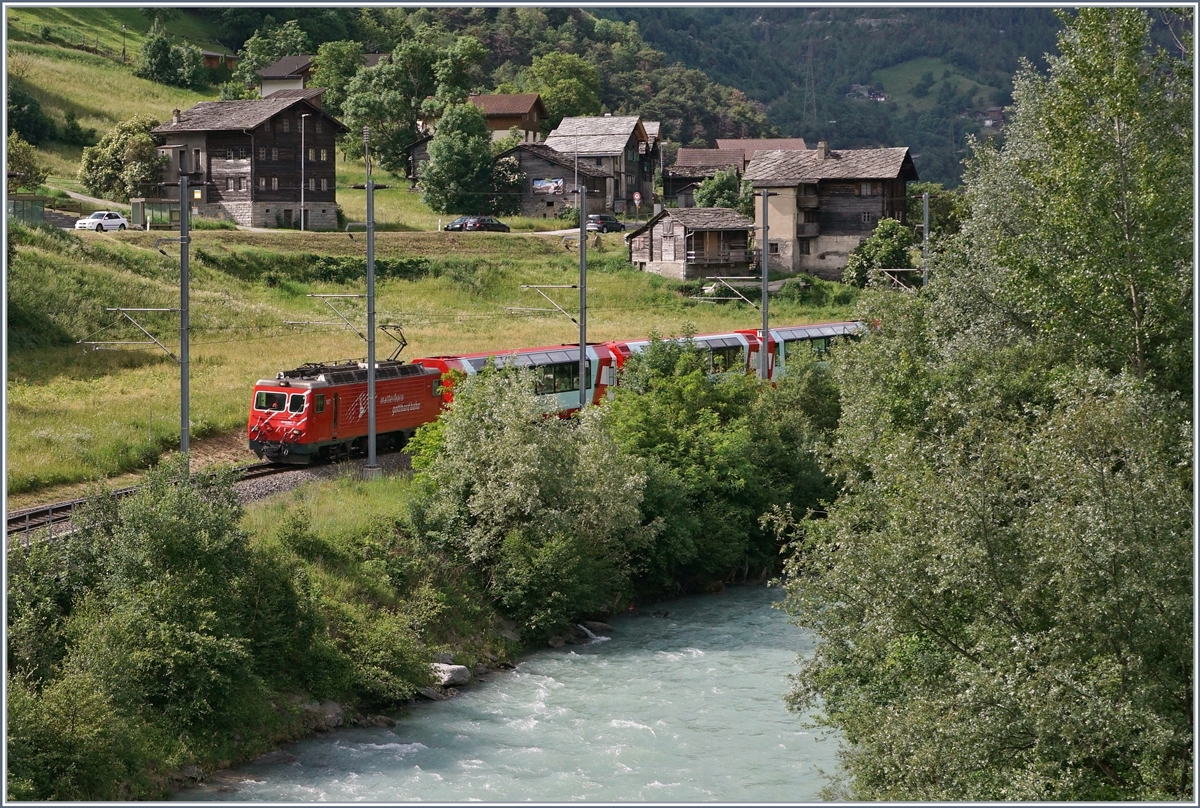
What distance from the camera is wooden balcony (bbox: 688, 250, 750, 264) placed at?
78.4 meters

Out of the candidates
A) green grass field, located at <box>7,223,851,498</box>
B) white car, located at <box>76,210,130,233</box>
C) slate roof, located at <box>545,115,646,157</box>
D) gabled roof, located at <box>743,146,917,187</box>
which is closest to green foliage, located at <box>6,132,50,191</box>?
white car, located at <box>76,210,130,233</box>

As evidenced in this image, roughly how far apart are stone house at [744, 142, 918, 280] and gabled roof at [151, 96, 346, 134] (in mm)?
28438

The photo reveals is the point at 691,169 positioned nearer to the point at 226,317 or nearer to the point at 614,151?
the point at 614,151

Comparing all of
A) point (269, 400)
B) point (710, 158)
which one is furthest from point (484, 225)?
point (269, 400)

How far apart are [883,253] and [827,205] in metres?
9.13

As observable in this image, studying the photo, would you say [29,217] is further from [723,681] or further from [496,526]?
[723,681]

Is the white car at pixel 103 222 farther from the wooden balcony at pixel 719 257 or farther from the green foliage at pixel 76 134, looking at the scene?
the wooden balcony at pixel 719 257

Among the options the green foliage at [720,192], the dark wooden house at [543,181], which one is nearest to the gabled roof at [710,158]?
the green foliage at [720,192]

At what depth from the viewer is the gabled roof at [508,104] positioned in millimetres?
113625

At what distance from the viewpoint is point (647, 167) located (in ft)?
368

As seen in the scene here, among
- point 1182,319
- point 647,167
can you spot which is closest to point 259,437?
point 1182,319

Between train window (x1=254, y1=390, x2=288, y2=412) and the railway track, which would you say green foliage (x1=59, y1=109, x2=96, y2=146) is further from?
the railway track

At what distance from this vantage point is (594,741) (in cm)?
2473

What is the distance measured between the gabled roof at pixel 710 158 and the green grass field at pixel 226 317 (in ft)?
137
